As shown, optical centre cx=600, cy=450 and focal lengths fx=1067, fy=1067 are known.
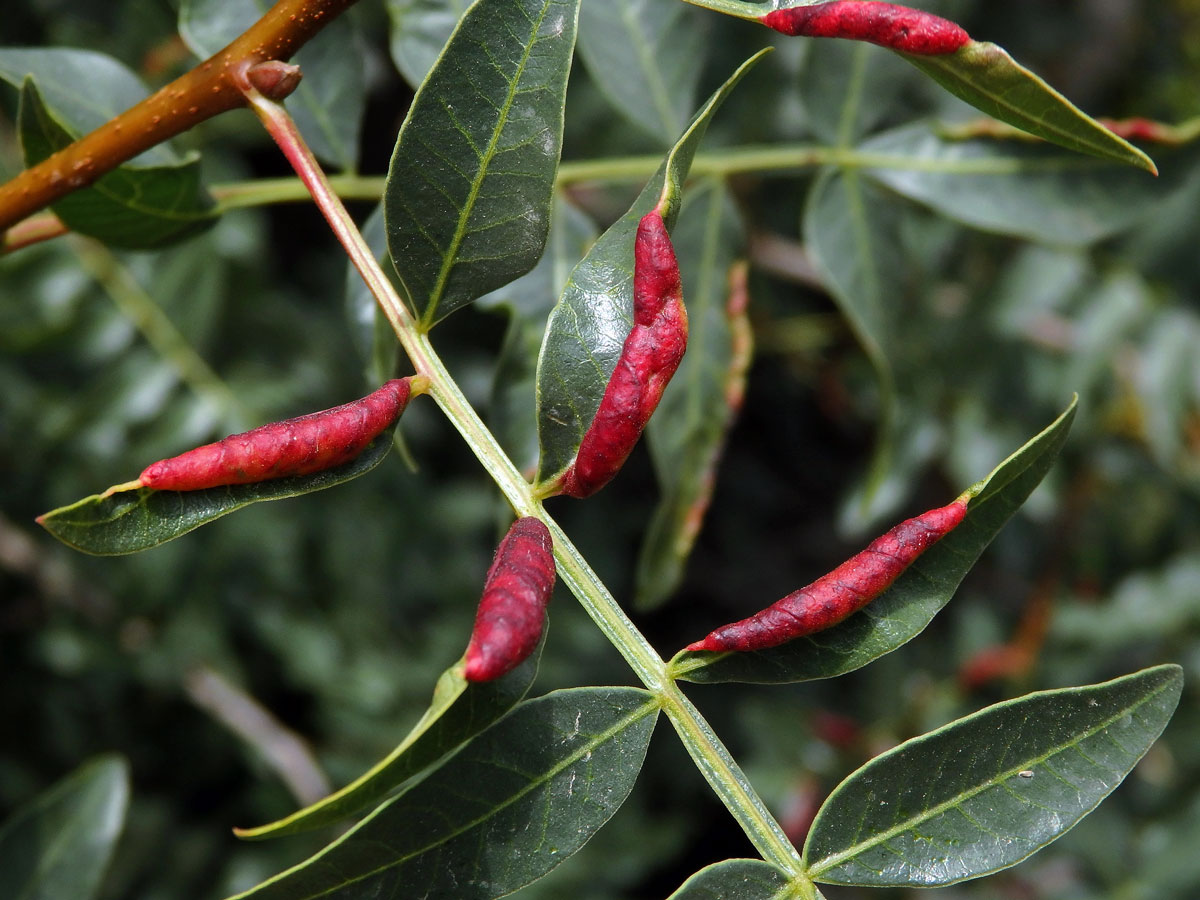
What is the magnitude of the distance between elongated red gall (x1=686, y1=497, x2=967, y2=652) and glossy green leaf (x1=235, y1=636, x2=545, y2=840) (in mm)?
195

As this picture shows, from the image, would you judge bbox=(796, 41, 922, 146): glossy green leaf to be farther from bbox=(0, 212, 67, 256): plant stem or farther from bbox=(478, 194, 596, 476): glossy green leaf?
bbox=(0, 212, 67, 256): plant stem

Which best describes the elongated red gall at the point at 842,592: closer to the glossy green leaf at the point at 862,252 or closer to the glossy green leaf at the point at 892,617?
the glossy green leaf at the point at 892,617

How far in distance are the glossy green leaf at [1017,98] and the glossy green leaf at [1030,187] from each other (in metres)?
0.64

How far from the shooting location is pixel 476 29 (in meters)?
0.93

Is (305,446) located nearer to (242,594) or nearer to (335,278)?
(242,594)

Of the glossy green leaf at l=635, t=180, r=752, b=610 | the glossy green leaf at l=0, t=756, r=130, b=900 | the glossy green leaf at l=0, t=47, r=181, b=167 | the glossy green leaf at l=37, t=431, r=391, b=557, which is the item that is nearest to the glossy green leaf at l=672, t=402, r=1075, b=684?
the glossy green leaf at l=37, t=431, r=391, b=557

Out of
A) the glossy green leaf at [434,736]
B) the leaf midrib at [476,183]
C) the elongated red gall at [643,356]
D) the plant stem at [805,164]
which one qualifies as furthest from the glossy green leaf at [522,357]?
the glossy green leaf at [434,736]

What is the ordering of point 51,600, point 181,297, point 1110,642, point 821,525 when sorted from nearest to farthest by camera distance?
point 181,297
point 51,600
point 1110,642
point 821,525

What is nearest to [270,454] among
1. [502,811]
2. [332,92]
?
[502,811]

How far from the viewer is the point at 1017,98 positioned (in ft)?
3.13

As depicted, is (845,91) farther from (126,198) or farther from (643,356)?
(126,198)

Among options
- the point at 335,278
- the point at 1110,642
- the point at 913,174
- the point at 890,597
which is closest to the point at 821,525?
the point at 1110,642

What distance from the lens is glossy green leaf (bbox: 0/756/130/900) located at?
1.41 meters

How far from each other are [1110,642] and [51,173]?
2729 mm
